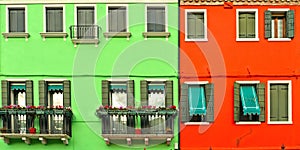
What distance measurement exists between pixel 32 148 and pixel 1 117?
1.86m

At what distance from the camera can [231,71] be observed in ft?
68.9

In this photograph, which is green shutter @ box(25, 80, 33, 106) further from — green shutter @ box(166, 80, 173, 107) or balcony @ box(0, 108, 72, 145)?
green shutter @ box(166, 80, 173, 107)

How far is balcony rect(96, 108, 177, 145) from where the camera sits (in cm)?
2031

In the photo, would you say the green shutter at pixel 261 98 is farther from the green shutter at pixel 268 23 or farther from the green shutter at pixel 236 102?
the green shutter at pixel 268 23

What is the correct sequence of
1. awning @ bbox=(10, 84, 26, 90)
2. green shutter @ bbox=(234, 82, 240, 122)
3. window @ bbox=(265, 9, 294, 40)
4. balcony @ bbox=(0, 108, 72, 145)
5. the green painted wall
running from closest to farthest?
balcony @ bbox=(0, 108, 72, 145) < green shutter @ bbox=(234, 82, 240, 122) < window @ bbox=(265, 9, 294, 40) < the green painted wall < awning @ bbox=(10, 84, 26, 90)

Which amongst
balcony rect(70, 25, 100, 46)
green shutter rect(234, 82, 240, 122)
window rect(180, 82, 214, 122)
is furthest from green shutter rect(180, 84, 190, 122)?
balcony rect(70, 25, 100, 46)

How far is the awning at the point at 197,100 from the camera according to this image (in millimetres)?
20484

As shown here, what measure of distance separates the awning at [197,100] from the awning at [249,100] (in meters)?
1.67

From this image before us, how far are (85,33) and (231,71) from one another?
6507 mm

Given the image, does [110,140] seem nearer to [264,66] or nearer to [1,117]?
[1,117]

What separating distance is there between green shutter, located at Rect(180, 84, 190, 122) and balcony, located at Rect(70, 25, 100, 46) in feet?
14.0

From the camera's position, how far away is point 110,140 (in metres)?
20.7

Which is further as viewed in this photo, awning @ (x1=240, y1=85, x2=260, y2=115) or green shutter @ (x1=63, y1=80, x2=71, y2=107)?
green shutter @ (x1=63, y1=80, x2=71, y2=107)

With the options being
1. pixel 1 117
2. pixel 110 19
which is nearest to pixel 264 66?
pixel 110 19
